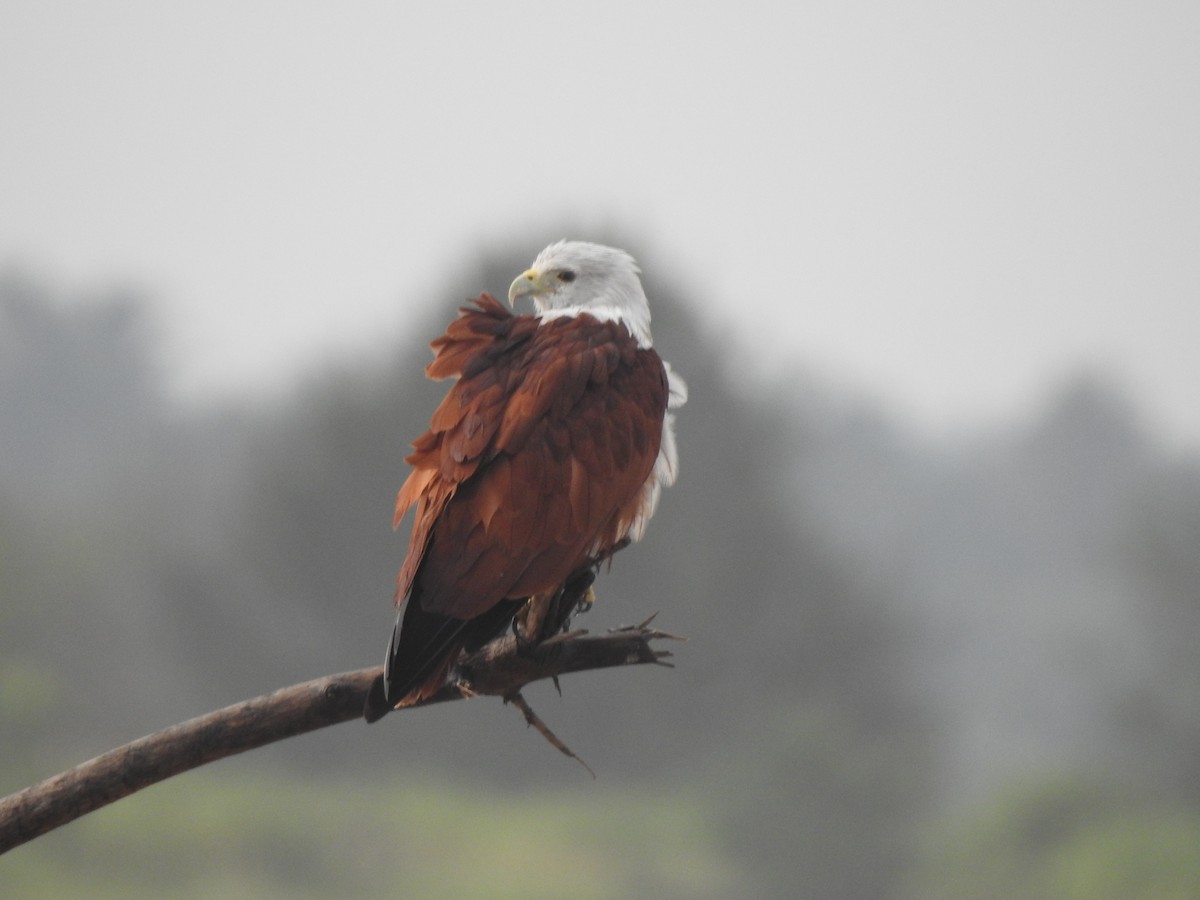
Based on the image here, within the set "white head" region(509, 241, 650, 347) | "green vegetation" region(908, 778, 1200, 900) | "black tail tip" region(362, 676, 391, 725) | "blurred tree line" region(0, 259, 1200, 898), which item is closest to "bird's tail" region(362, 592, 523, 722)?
"black tail tip" region(362, 676, 391, 725)

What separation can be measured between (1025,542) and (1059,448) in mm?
2947

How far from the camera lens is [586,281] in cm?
449

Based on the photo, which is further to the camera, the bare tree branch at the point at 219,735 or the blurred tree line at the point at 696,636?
the blurred tree line at the point at 696,636

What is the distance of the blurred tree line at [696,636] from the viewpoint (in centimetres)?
1995

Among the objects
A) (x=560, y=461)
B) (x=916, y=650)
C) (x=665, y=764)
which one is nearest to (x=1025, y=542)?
(x=916, y=650)

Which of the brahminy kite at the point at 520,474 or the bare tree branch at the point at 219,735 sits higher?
the brahminy kite at the point at 520,474

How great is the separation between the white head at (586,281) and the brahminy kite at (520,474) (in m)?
0.12

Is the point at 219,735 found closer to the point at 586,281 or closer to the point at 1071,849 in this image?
the point at 586,281

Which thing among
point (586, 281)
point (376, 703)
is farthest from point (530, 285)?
point (376, 703)

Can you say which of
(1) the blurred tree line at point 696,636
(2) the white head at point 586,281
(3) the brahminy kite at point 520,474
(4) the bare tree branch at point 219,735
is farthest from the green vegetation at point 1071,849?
(4) the bare tree branch at point 219,735

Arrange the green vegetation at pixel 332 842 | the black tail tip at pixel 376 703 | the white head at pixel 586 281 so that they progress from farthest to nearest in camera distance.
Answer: the green vegetation at pixel 332 842
the white head at pixel 586 281
the black tail tip at pixel 376 703

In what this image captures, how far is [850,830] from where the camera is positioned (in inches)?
884

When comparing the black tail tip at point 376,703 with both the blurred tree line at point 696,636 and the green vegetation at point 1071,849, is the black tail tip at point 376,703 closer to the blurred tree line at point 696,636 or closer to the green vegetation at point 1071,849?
the blurred tree line at point 696,636

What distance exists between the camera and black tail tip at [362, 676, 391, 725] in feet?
10.3
